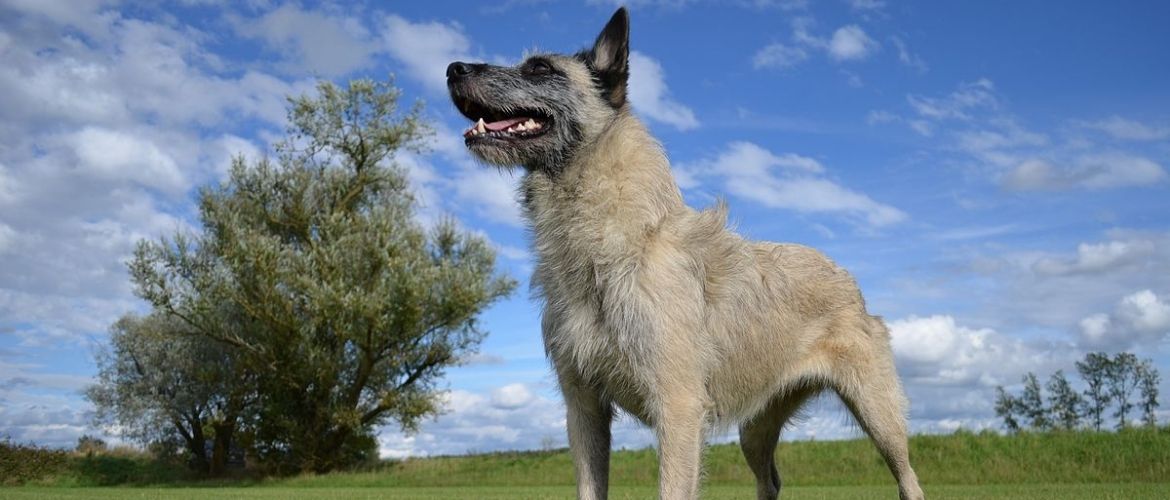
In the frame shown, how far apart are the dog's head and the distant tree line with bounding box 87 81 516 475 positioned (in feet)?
73.4

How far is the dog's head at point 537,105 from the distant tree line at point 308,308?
22368 mm

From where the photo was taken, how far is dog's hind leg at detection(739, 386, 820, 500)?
23.3 feet

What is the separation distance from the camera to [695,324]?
5.07 m

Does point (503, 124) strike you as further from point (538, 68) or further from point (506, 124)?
point (538, 68)

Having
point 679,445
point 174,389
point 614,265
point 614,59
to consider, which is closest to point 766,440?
point 679,445

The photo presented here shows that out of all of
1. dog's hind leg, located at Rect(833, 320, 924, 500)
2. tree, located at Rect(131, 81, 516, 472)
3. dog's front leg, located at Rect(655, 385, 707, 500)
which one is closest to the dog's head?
dog's front leg, located at Rect(655, 385, 707, 500)

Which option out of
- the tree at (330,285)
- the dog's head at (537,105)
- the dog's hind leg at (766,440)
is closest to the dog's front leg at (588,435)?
the dog's head at (537,105)

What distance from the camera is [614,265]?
16.4 ft

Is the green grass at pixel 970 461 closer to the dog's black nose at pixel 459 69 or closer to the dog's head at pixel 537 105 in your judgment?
the dog's head at pixel 537 105

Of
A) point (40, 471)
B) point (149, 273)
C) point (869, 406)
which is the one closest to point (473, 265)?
point (149, 273)

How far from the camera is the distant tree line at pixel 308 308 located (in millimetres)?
27938

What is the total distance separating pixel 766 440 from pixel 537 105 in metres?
3.40

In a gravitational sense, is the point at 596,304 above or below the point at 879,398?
above

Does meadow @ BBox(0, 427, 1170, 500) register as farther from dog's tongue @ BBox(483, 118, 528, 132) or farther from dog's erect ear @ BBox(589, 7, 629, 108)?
dog's tongue @ BBox(483, 118, 528, 132)
